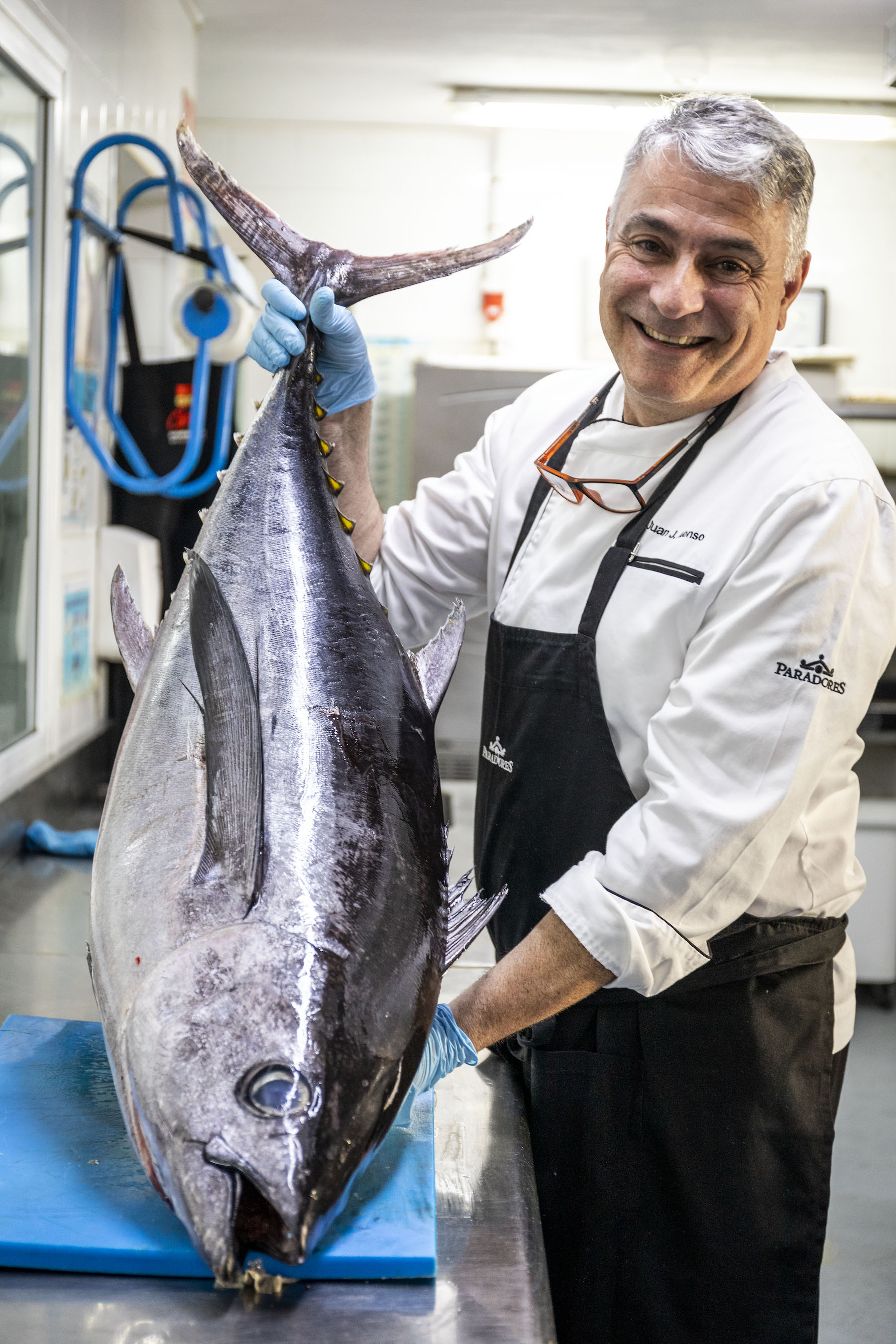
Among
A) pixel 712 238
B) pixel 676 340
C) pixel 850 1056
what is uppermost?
pixel 712 238

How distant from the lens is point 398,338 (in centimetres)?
547

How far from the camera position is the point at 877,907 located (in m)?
4.07

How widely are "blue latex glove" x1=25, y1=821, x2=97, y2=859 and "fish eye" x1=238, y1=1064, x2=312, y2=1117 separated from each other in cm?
147

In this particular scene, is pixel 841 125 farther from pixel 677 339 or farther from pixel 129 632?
pixel 129 632

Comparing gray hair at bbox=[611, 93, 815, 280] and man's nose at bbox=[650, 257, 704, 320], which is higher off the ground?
gray hair at bbox=[611, 93, 815, 280]

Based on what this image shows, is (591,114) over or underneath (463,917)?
over

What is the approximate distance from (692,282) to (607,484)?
0.89 feet

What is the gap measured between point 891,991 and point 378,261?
388cm

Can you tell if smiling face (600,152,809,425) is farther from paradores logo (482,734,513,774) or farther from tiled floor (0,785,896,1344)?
tiled floor (0,785,896,1344)

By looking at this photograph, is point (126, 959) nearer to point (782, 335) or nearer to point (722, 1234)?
point (722, 1234)

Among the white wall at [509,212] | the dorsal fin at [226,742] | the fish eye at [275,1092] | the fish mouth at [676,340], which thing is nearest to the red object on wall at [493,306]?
the white wall at [509,212]

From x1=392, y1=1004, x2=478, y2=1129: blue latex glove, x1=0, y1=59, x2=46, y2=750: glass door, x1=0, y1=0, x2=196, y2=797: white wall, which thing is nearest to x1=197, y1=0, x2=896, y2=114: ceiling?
x1=0, y1=0, x2=196, y2=797: white wall

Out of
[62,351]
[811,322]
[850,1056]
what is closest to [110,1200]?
[62,351]

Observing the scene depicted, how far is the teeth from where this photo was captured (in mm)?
1294
